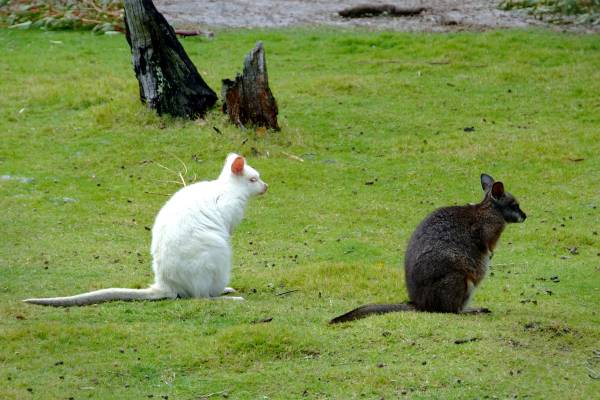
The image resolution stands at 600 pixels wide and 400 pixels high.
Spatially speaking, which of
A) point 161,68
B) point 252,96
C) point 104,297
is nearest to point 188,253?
point 104,297

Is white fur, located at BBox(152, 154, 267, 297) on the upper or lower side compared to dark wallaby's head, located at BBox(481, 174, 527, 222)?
lower

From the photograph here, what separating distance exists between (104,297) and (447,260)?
9.26 ft

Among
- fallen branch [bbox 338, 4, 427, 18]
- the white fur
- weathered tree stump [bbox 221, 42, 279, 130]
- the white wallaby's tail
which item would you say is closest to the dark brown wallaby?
→ the white fur

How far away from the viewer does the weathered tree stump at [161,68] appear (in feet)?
48.2

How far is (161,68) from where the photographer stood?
14812mm

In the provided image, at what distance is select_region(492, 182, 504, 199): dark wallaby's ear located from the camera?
869 centimetres

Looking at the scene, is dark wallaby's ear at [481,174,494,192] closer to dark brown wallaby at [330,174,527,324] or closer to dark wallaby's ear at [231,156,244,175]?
dark brown wallaby at [330,174,527,324]

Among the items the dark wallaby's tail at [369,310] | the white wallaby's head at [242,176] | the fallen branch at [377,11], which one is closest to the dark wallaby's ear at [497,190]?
the dark wallaby's tail at [369,310]

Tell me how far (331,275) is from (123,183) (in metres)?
4.52

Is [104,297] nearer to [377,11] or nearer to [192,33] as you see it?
[192,33]

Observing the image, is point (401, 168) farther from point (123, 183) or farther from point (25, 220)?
point (25, 220)

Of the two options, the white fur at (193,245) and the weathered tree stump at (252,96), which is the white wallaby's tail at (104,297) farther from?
the weathered tree stump at (252,96)

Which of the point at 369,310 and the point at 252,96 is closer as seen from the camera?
the point at 369,310

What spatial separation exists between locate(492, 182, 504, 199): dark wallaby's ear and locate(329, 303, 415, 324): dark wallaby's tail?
1197 millimetres
